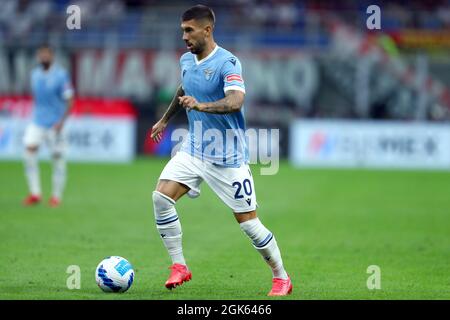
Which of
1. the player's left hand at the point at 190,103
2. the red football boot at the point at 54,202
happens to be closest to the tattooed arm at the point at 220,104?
the player's left hand at the point at 190,103

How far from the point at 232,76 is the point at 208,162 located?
0.90 metres

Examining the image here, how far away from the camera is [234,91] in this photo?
873 cm

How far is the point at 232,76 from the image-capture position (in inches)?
348

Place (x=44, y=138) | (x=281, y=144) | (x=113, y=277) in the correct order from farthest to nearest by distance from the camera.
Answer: (x=281, y=144)
(x=44, y=138)
(x=113, y=277)

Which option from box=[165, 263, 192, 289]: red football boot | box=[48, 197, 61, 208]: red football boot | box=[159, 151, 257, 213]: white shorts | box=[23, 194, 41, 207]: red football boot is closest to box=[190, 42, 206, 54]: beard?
box=[159, 151, 257, 213]: white shorts

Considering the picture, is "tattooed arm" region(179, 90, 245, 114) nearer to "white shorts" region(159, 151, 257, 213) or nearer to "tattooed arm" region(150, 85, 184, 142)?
"white shorts" region(159, 151, 257, 213)

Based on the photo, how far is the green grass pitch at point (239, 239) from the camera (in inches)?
374

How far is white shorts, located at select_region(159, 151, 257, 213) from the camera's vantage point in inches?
358

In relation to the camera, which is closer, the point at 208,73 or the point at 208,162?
the point at 208,73

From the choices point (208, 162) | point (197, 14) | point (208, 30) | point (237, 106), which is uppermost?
point (197, 14)

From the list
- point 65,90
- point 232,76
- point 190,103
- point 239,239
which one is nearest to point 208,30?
point 232,76

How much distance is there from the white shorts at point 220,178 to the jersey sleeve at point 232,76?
82 cm

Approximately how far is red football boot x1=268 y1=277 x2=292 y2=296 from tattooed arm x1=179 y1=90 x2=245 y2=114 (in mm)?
1698

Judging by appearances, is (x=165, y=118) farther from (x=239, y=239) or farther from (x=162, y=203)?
(x=239, y=239)
